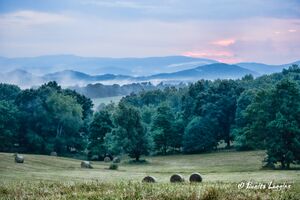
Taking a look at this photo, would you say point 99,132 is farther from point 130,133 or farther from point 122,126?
point 130,133

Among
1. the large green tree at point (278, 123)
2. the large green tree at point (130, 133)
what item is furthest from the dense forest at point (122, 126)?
the large green tree at point (278, 123)

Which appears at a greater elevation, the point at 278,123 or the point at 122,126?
the point at 278,123

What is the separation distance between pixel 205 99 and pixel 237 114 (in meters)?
10.9

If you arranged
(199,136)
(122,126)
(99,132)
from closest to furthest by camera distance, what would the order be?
(122,126) < (99,132) < (199,136)

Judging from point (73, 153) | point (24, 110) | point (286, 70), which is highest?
point (286, 70)

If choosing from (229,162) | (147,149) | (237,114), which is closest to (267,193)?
(229,162)

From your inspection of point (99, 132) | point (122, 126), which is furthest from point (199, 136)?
point (99, 132)

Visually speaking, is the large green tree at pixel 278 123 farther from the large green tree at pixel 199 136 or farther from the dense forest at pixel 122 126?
the large green tree at pixel 199 136

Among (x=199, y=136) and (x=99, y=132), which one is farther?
(x=199, y=136)

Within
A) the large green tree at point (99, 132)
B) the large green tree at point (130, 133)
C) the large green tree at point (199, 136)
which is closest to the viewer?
the large green tree at point (130, 133)

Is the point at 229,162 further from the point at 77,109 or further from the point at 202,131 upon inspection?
the point at 77,109

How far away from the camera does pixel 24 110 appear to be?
8475 centimetres

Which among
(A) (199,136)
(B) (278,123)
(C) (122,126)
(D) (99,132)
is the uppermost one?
(B) (278,123)

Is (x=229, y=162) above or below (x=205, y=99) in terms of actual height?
below
